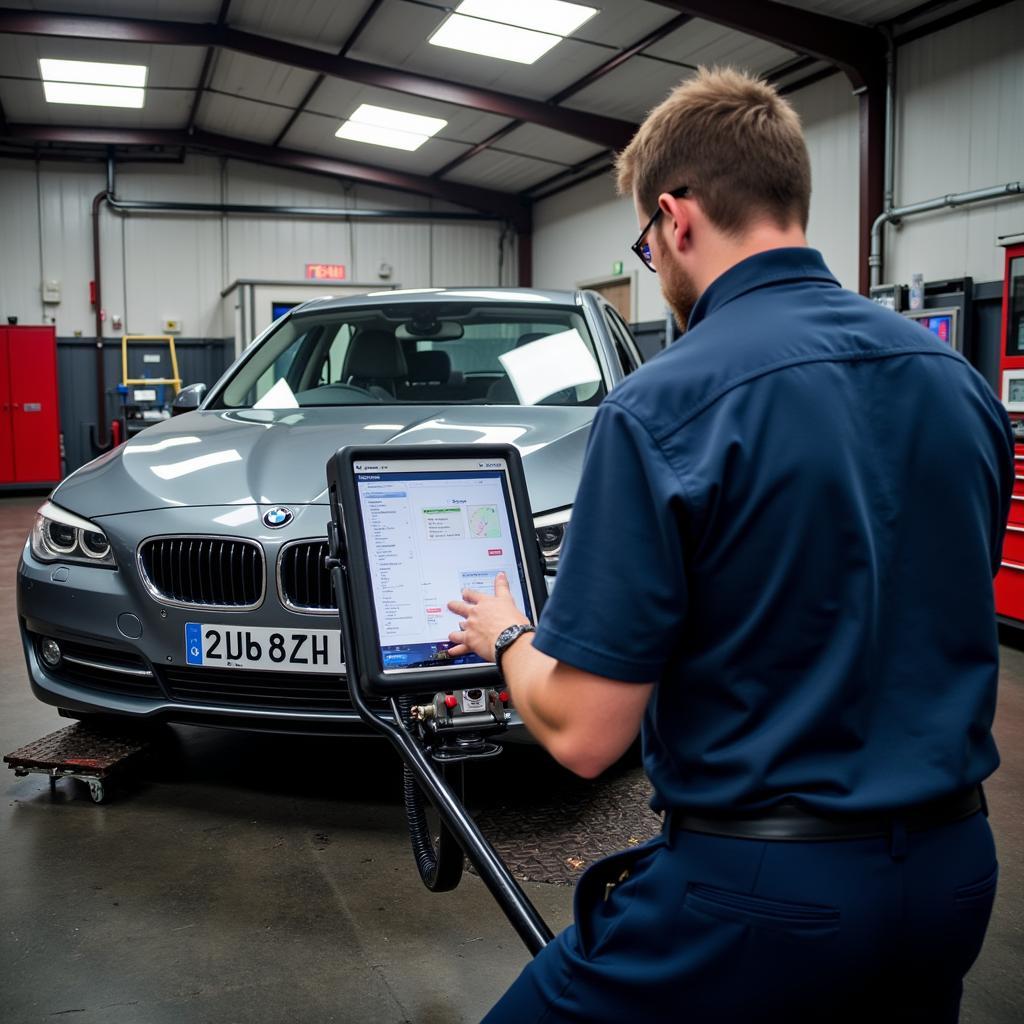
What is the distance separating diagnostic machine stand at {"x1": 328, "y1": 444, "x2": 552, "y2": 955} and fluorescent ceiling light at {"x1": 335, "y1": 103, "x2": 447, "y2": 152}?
37.6ft

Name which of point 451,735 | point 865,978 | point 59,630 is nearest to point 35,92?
point 59,630

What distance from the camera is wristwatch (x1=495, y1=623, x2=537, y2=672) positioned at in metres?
1.16

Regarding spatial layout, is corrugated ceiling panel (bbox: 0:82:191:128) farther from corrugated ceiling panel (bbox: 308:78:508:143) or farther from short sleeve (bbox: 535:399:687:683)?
short sleeve (bbox: 535:399:687:683)

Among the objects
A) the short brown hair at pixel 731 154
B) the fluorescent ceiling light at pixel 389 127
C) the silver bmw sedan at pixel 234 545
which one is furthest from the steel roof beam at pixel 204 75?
the short brown hair at pixel 731 154

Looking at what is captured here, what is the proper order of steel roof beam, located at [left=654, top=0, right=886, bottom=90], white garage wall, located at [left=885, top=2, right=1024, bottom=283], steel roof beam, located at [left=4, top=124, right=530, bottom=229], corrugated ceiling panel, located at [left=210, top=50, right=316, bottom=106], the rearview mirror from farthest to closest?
steel roof beam, located at [left=4, top=124, right=530, bottom=229], corrugated ceiling panel, located at [left=210, top=50, right=316, bottom=106], steel roof beam, located at [left=654, top=0, right=886, bottom=90], white garage wall, located at [left=885, top=2, right=1024, bottom=283], the rearview mirror

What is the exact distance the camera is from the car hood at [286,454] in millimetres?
2865

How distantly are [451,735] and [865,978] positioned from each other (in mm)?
764

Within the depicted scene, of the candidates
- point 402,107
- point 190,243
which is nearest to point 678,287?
point 402,107

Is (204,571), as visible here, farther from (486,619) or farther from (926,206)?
(926,206)

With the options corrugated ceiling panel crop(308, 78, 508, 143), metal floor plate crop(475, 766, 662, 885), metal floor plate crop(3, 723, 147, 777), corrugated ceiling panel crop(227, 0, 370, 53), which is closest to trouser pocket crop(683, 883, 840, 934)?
metal floor plate crop(475, 766, 662, 885)

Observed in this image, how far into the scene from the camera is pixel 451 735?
1.60 meters

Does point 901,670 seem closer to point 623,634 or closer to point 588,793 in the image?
point 623,634

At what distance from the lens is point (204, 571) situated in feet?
9.22

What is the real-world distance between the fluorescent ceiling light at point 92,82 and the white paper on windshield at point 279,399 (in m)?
8.93
